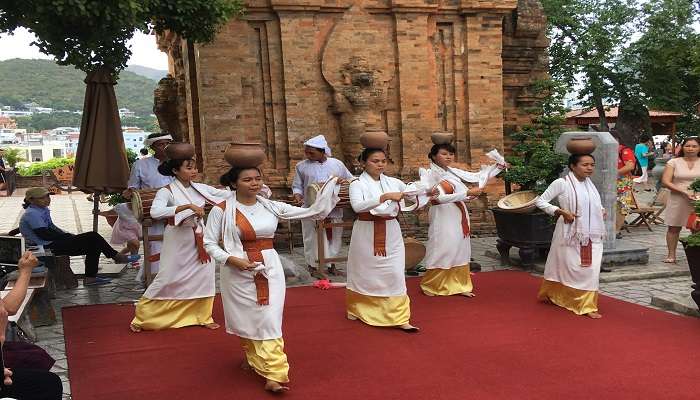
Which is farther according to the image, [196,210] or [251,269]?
[196,210]

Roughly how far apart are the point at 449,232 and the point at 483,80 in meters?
5.09

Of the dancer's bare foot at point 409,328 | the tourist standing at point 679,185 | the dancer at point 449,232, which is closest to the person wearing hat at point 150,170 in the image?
the dancer at point 449,232

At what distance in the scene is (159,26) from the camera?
7.65 m

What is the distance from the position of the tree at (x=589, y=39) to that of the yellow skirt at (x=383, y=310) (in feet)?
68.5

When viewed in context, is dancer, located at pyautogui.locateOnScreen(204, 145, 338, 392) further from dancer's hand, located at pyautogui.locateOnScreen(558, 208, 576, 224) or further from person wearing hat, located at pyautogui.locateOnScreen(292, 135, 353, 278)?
person wearing hat, located at pyautogui.locateOnScreen(292, 135, 353, 278)

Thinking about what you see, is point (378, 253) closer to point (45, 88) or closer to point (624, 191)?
point (624, 191)

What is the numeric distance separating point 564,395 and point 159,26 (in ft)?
19.7

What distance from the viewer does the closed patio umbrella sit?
7285 millimetres

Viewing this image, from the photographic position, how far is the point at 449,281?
23.0ft

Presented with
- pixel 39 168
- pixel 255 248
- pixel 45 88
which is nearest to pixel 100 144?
pixel 255 248

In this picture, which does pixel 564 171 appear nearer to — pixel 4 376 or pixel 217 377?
pixel 217 377

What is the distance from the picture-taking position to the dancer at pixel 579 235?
20.1 ft

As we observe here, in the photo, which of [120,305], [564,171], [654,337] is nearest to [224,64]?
[120,305]

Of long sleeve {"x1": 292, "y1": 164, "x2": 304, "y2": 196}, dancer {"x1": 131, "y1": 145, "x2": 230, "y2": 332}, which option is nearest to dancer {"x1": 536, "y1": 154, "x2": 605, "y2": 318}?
dancer {"x1": 131, "y1": 145, "x2": 230, "y2": 332}
